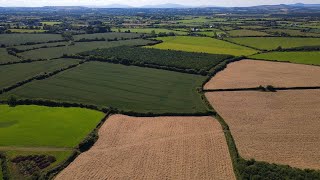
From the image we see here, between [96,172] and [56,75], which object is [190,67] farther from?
[96,172]

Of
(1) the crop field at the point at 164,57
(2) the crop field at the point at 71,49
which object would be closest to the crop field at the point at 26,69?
(2) the crop field at the point at 71,49

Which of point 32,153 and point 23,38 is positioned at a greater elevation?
point 23,38

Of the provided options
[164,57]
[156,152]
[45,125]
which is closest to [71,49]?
[164,57]

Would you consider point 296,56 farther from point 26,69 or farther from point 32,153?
point 32,153

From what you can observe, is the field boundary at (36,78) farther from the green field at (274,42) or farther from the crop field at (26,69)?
the green field at (274,42)

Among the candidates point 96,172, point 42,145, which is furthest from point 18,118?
point 96,172

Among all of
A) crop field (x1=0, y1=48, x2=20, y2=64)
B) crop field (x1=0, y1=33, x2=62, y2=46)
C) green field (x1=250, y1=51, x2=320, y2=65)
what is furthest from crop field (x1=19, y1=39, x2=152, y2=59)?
green field (x1=250, y1=51, x2=320, y2=65)
